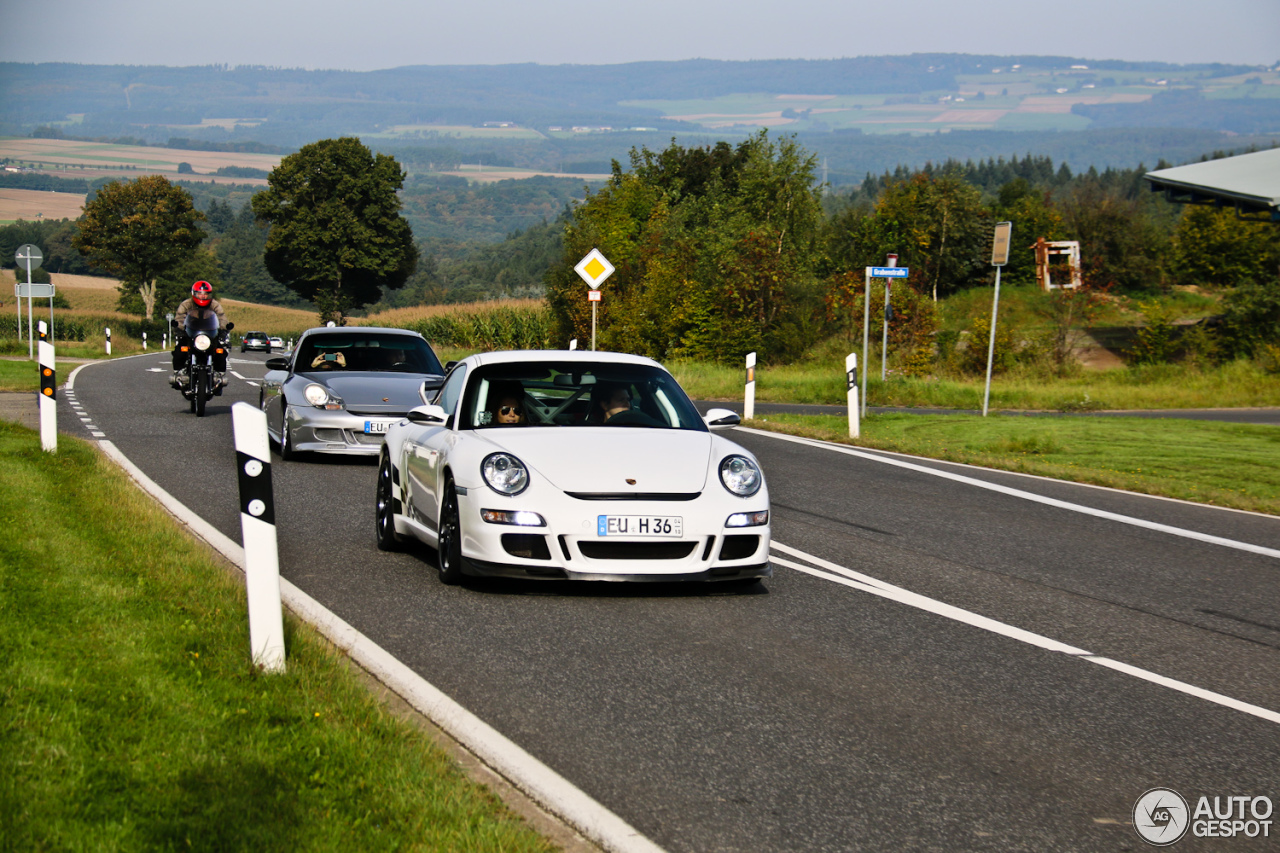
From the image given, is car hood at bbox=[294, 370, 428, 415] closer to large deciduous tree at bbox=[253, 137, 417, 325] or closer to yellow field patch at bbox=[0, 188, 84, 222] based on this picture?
large deciduous tree at bbox=[253, 137, 417, 325]

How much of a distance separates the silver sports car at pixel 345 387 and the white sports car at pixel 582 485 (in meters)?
4.64

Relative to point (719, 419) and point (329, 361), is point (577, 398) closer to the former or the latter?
point (719, 419)

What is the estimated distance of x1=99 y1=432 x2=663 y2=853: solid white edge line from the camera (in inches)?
155

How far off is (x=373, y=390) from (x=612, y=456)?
7.30m

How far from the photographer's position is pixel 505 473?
7203 mm

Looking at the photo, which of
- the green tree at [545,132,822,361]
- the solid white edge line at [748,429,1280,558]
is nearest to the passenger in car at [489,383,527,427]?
the solid white edge line at [748,429,1280,558]

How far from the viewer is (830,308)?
150 ft

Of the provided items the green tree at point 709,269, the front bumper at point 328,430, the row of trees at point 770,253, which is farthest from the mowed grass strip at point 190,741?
the row of trees at point 770,253

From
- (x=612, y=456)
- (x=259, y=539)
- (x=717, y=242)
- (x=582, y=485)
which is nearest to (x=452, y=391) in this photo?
(x=612, y=456)

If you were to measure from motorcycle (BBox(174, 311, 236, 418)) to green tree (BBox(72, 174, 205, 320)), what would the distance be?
89.8m

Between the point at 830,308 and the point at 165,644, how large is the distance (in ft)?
136

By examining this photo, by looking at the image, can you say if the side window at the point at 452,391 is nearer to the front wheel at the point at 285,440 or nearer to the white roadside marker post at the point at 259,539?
the white roadside marker post at the point at 259,539

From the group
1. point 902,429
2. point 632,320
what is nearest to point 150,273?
point 632,320

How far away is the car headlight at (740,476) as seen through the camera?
7.36 metres
